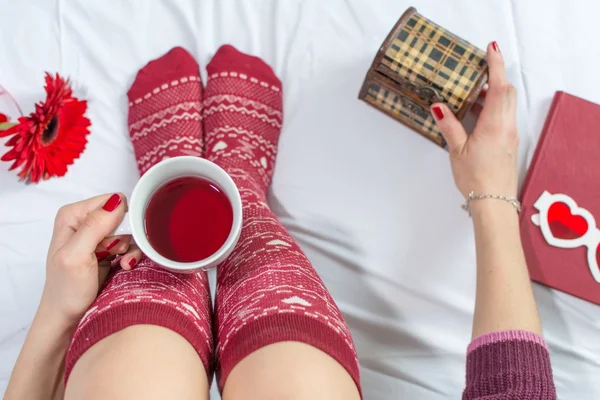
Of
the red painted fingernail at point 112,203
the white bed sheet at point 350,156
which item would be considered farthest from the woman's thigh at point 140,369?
the white bed sheet at point 350,156

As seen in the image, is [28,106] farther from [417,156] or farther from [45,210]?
[417,156]

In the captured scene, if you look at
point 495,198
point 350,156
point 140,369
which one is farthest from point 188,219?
point 495,198

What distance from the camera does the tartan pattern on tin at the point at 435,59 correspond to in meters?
0.62

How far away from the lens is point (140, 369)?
1.57 feet

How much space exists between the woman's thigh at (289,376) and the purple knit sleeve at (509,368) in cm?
13

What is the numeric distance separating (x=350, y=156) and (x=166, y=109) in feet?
0.98

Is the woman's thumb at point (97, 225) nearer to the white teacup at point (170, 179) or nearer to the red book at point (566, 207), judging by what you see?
the white teacup at point (170, 179)

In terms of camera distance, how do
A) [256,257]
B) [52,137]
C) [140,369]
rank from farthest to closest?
1. [52,137]
2. [256,257]
3. [140,369]

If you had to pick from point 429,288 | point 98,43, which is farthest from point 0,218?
point 429,288

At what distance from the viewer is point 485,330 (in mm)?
574

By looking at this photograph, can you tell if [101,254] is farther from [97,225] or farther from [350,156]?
[350,156]

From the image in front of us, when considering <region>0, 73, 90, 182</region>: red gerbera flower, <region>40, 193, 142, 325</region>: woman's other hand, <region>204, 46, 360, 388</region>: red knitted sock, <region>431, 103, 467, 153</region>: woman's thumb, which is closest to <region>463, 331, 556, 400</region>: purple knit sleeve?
<region>204, 46, 360, 388</region>: red knitted sock

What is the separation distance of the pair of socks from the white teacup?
6cm

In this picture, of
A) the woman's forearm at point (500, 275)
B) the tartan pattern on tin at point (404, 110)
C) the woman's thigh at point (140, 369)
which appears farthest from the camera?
the tartan pattern on tin at point (404, 110)
